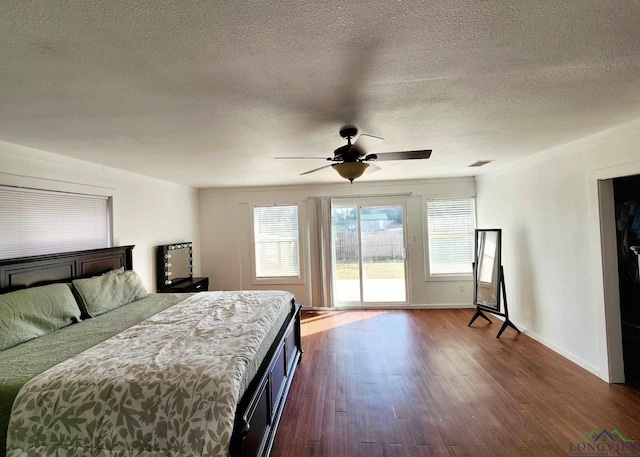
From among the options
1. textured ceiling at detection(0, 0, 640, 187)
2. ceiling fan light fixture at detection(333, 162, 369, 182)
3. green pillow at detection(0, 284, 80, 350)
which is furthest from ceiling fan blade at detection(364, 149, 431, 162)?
green pillow at detection(0, 284, 80, 350)

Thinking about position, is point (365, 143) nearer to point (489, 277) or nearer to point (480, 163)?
point (480, 163)

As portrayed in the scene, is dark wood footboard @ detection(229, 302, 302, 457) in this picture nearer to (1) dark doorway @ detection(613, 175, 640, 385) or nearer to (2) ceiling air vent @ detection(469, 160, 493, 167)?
(2) ceiling air vent @ detection(469, 160, 493, 167)

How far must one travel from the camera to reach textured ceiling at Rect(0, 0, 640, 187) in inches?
42.8

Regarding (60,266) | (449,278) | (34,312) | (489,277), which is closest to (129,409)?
(34,312)

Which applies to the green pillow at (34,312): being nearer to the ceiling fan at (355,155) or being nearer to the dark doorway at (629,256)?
Result: the ceiling fan at (355,155)

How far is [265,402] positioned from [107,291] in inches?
86.8

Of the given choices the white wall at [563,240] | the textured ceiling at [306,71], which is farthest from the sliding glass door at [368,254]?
the textured ceiling at [306,71]

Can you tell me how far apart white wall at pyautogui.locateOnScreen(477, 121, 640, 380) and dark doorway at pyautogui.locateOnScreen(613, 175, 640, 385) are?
26.0 inches

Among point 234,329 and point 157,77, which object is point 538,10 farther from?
point 234,329

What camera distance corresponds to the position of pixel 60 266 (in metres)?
2.82

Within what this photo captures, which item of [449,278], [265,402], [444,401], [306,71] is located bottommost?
[444,401]

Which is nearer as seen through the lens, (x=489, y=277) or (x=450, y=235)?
(x=489, y=277)

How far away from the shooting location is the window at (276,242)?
17.8 ft

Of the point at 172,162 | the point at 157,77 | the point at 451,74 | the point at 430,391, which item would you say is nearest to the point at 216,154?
the point at 172,162
